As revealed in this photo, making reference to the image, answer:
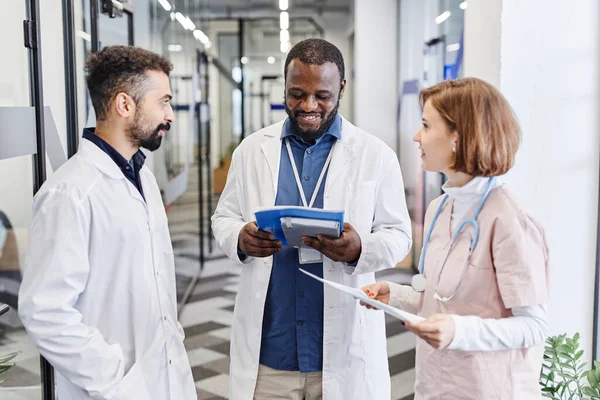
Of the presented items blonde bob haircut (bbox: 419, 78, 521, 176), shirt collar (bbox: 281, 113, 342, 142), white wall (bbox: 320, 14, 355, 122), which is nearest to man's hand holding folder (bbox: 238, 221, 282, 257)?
shirt collar (bbox: 281, 113, 342, 142)

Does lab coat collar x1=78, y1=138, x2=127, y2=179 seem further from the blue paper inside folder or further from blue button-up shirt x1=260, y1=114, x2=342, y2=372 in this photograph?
blue button-up shirt x1=260, y1=114, x2=342, y2=372

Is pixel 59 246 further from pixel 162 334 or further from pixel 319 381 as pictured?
pixel 319 381

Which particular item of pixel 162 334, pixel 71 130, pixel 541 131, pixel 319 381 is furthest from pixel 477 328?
pixel 71 130

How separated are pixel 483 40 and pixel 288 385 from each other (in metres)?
1.73

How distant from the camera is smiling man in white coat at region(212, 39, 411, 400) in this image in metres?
1.96

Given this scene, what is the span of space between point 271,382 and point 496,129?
1.07m

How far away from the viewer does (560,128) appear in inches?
105

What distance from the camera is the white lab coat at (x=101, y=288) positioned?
4.99 feet

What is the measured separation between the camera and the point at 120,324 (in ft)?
5.61

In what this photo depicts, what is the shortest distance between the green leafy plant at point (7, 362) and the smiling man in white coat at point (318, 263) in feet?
2.42

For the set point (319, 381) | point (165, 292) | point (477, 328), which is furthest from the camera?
point (319, 381)

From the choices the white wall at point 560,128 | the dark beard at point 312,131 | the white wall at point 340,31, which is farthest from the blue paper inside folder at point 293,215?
the white wall at point 340,31

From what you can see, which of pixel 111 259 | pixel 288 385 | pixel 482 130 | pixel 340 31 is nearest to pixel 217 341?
pixel 288 385

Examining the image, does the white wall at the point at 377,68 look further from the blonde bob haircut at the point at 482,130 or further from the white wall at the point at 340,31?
the blonde bob haircut at the point at 482,130
